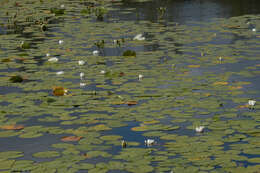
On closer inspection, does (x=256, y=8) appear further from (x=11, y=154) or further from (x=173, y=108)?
(x=11, y=154)

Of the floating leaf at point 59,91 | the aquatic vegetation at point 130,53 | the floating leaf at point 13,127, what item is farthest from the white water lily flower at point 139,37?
the floating leaf at point 13,127

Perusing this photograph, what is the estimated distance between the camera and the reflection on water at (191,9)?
13508 millimetres

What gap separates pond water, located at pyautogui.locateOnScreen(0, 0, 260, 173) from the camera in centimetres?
451

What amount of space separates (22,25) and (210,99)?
25.7 feet

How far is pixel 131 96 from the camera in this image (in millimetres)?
6426

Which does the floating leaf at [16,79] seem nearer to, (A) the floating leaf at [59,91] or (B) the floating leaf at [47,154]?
(A) the floating leaf at [59,91]

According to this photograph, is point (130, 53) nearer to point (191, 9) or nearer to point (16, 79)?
point (16, 79)

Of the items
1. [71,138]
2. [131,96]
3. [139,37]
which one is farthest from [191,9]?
[71,138]

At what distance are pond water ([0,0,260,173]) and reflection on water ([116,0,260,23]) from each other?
0.83 m

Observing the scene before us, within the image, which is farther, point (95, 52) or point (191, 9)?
point (191, 9)

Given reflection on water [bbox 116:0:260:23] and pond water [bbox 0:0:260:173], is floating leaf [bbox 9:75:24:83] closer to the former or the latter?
pond water [bbox 0:0:260:173]

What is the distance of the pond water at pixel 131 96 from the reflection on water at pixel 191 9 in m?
0.83

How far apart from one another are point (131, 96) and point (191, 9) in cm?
919

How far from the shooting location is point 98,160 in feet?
14.6
